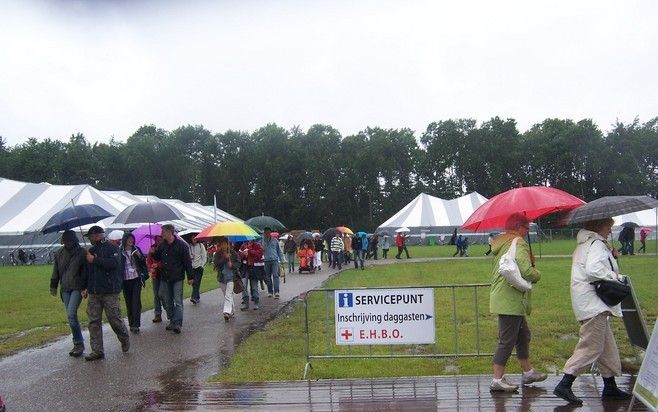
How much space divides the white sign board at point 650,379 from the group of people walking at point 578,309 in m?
0.50

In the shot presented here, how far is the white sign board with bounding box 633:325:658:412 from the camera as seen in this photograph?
4.91 meters

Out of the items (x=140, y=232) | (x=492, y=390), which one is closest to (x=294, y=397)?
(x=492, y=390)

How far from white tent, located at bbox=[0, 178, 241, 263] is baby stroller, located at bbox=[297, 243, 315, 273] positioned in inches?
501

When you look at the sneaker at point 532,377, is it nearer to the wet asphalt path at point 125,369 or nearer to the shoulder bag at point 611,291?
the shoulder bag at point 611,291

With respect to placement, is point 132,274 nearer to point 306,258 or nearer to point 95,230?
point 95,230

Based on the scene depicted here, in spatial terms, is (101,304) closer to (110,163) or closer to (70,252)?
(70,252)

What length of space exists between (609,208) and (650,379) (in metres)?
1.63

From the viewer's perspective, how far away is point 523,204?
20.8ft

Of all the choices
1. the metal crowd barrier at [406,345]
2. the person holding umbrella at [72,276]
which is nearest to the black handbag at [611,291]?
the metal crowd barrier at [406,345]

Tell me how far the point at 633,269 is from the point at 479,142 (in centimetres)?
6158

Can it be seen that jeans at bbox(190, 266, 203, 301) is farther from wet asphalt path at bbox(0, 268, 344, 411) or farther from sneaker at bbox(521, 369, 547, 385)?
sneaker at bbox(521, 369, 547, 385)

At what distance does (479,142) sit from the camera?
263ft

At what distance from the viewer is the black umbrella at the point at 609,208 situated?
5.70m

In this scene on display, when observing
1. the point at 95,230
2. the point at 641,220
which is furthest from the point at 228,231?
the point at 641,220
